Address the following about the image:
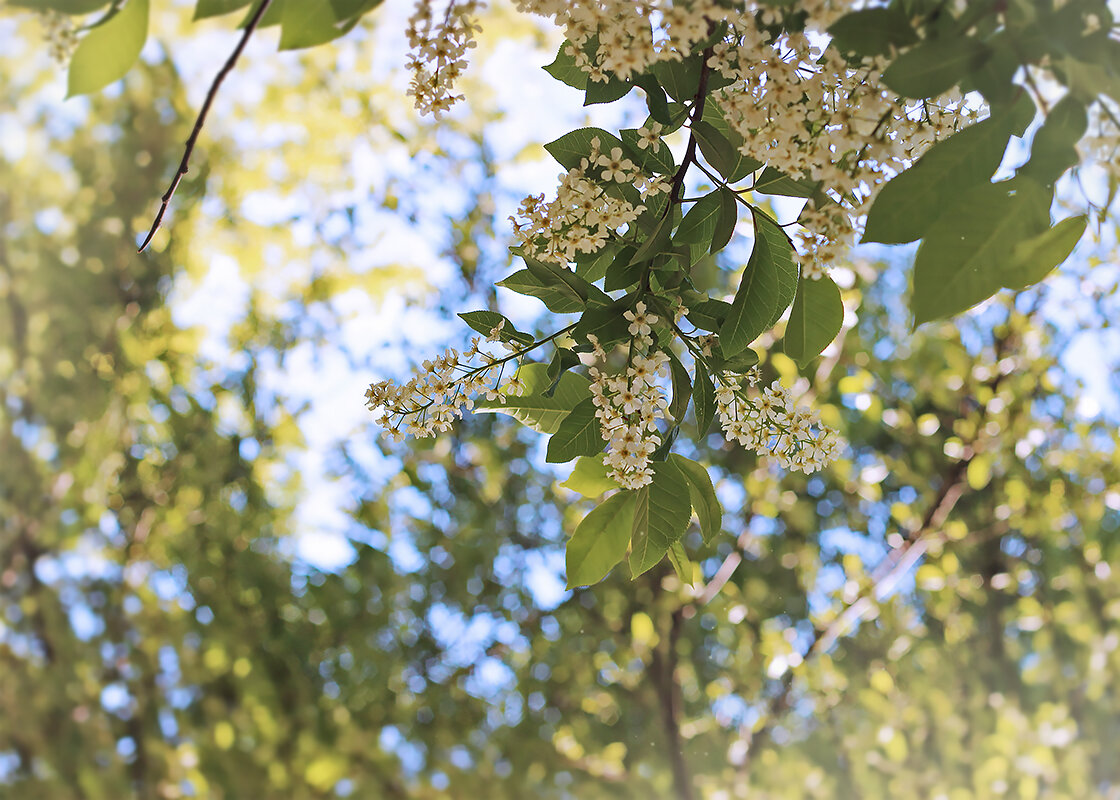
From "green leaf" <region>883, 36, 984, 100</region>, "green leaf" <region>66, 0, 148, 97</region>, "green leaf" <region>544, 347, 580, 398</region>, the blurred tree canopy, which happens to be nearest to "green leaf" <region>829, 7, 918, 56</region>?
"green leaf" <region>883, 36, 984, 100</region>

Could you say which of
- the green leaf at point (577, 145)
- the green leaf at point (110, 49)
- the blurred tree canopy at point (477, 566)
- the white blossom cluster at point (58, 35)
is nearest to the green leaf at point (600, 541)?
the green leaf at point (577, 145)

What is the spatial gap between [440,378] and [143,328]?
113 cm

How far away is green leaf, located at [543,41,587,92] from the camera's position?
0.86 feet

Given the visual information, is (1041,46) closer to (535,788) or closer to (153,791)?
(535,788)

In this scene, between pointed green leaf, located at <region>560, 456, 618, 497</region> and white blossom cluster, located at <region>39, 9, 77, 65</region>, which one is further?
white blossom cluster, located at <region>39, 9, 77, 65</region>

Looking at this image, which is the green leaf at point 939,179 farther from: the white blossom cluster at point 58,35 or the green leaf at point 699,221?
the white blossom cluster at point 58,35

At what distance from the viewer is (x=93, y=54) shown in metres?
0.32

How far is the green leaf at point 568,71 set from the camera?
0.86 ft

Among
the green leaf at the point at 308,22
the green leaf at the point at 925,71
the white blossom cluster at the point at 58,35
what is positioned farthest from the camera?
the white blossom cluster at the point at 58,35

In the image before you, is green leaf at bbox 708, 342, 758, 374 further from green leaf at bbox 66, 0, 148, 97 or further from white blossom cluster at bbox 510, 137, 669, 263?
green leaf at bbox 66, 0, 148, 97

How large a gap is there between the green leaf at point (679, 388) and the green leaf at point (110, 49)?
0.23 meters

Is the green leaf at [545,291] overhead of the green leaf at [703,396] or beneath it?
overhead

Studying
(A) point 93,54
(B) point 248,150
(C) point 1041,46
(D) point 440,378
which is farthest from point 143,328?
(C) point 1041,46

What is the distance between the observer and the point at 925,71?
0.61 ft
